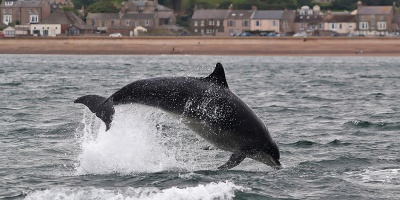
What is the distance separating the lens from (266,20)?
16388cm

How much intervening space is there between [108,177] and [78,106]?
53.3ft

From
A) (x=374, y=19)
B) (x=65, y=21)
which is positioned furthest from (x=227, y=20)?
(x=65, y=21)

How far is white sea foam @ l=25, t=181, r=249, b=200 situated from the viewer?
15930 millimetres

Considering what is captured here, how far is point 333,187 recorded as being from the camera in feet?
57.4

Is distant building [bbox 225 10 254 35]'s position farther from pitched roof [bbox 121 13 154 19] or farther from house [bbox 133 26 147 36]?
house [bbox 133 26 147 36]

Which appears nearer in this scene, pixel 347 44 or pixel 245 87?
pixel 245 87

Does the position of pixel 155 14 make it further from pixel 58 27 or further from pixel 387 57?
pixel 387 57

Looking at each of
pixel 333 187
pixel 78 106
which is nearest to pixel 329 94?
pixel 78 106

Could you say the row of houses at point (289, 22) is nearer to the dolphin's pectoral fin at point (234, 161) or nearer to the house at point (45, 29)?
the house at point (45, 29)

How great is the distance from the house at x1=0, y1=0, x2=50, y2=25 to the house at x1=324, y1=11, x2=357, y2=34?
172 ft

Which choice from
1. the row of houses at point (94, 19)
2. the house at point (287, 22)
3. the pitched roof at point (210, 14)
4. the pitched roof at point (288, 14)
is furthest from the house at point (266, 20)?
the row of houses at point (94, 19)

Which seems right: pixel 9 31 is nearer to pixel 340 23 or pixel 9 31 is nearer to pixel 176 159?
pixel 340 23

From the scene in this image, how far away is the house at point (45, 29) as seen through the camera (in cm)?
15075

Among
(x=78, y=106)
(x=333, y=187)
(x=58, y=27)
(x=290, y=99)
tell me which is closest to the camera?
(x=333, y=187)
